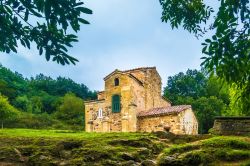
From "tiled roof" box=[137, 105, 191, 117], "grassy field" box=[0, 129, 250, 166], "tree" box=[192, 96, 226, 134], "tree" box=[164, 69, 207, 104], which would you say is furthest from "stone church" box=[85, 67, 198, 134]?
"tree" box=[164, 69, 207, 104]

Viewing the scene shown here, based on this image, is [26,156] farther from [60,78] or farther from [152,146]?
[60,78]

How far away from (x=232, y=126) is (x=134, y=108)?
798 inches

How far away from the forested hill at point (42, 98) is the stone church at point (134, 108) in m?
9.73

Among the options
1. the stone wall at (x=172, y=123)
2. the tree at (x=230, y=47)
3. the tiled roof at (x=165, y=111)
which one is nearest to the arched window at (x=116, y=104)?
the tiled roof at (x=165, y=111)

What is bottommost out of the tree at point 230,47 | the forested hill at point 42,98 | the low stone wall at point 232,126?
the low stone wall at point 232,126

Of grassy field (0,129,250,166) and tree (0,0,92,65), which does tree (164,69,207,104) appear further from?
tree (0,0,92,65)

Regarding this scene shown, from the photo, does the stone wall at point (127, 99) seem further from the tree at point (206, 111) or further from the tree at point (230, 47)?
the tree at point (230, 47)

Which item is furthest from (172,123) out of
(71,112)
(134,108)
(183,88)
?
(183,88)

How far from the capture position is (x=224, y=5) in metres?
5.98

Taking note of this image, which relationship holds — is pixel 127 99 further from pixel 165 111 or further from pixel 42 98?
pixel 42 98

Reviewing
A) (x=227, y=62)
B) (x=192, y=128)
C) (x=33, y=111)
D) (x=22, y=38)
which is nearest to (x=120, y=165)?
(x=227, y=62)

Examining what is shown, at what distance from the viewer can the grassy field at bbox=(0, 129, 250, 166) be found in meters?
10.2

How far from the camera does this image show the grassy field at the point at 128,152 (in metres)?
10.2

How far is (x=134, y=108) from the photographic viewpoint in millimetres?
34094
